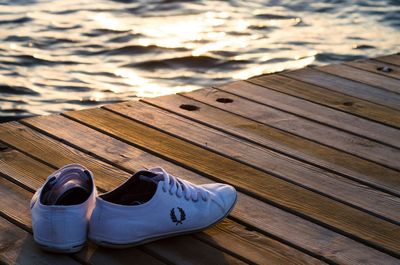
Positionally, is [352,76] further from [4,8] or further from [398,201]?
[4,8]

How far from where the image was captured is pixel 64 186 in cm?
262

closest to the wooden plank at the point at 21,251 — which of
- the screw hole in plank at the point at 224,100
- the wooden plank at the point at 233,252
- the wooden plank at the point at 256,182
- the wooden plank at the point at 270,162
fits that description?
the wooden plank at the point at 233,252

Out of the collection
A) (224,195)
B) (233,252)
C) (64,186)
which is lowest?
(233,252)

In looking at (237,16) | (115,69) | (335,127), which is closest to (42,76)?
(115,69)

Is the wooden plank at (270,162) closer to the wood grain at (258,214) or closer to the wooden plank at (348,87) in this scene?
the wood grain at (258,214)

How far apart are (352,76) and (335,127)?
737mm

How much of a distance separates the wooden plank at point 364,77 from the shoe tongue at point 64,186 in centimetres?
199

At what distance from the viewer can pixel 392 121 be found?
150 inches

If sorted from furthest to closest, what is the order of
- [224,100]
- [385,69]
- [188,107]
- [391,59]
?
[391,59] < [385,69] < [224,100] < [188,107]

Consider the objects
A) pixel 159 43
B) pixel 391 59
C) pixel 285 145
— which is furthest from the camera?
pixel 159 43

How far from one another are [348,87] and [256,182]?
1230 mm

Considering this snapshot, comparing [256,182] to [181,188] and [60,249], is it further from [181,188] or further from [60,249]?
[60,249]

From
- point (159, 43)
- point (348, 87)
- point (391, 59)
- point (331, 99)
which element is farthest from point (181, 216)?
point (159, 43)

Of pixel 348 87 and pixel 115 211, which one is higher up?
pixel 115 211
